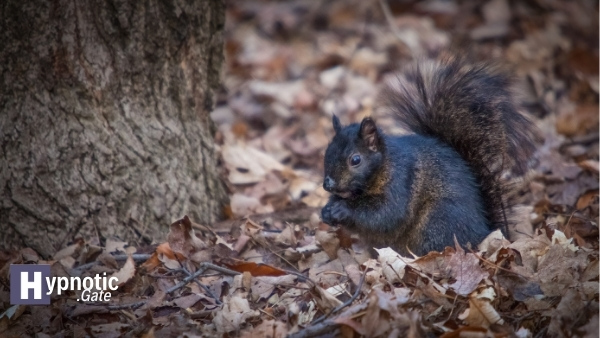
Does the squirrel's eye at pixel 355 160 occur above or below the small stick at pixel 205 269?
above

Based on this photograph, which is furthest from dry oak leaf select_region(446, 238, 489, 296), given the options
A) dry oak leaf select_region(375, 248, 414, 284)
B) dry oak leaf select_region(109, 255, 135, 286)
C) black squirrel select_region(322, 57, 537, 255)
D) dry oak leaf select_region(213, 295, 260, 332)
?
dry oak leaf select_region(109, 255, 135, 286)

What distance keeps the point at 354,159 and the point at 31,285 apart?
5.89 feet

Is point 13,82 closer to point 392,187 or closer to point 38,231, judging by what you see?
point 38,231

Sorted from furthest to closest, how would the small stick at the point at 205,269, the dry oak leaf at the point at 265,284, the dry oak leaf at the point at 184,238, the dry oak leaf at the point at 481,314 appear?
the dry oak leaf at the point at 184,238 → the small stick at the point at 205,269 → the dry oak leaf at the point at 265,284 → the dry oak leaf at the point at 481,314

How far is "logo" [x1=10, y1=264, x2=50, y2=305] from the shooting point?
371cm

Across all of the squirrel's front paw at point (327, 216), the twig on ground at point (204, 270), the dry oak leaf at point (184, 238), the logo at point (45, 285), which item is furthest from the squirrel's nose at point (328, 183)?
the logo at point (45, 285)

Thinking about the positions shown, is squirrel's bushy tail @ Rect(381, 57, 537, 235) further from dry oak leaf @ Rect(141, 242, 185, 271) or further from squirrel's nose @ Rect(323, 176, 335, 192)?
dry oak leaf @ Rect(141, 242, 185, 271)

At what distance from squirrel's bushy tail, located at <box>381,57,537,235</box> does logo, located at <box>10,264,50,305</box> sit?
90.7 inches

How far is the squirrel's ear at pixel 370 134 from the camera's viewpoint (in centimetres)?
395

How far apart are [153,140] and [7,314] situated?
135cm

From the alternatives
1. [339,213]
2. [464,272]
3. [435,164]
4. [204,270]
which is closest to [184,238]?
[204,270]

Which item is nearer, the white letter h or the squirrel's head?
the white letter h

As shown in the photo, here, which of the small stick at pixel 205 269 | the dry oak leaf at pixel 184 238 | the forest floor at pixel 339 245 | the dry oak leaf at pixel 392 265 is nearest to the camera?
the forest floor at pixel 339 245

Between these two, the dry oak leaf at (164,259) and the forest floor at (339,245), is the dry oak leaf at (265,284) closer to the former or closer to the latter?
the forest floor at (339,245)
